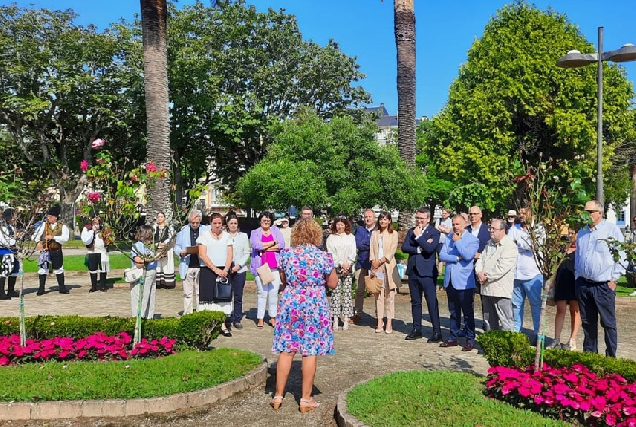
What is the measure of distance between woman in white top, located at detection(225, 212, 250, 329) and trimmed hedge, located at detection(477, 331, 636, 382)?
175 inches

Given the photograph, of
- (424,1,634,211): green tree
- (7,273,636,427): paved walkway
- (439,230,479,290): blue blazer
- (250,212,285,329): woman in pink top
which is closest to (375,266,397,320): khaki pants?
(7,273,636,427): paved walkway

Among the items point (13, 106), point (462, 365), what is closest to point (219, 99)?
point (13, 106)

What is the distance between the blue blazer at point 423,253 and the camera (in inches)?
325

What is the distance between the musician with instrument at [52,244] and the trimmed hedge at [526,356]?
29.8 feet

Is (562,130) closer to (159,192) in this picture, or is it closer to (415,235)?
(159,192)

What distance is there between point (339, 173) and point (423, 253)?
9259 mm

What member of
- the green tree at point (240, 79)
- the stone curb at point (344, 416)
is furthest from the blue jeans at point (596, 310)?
the green tree at point (240, 79)

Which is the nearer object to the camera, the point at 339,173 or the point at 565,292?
the point at 565,292

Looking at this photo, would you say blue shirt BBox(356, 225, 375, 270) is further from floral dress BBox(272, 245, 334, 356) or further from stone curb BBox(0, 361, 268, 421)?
stone curb BBox(0, 361, 268, 421)

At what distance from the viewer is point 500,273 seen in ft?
24.1

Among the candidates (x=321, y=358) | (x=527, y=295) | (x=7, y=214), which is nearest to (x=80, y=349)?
(x=321, y=358)

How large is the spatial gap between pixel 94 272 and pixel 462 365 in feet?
33.6

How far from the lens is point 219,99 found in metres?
30.6

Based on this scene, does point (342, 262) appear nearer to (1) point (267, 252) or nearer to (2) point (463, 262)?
(1) point (267, 252)
